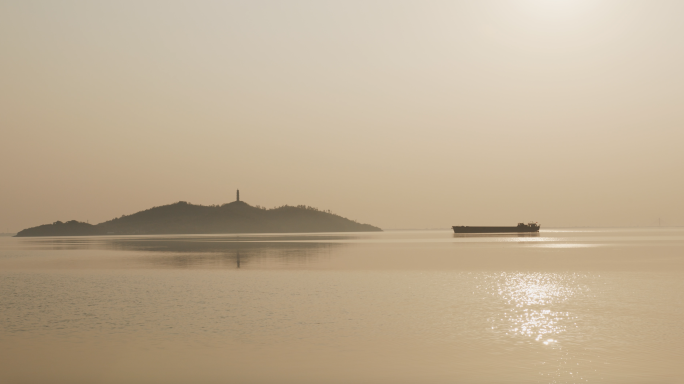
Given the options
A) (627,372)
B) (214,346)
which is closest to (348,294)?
(214,346)

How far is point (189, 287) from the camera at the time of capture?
41.0 metres

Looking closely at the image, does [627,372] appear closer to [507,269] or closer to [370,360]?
[370,360]

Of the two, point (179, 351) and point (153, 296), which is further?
point (153, 296)

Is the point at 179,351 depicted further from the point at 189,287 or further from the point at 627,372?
the point at 189,287

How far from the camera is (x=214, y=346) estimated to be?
69.2ft

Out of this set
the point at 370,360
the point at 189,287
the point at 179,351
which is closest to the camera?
the point at 370,360

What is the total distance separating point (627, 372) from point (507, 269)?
40.9m

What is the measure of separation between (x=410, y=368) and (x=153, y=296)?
2375cm

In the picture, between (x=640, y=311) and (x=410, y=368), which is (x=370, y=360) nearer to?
(x=410, y=368)

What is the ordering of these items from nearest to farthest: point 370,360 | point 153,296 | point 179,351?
1. point 370,360
2. point 179,351
3. point 153,296

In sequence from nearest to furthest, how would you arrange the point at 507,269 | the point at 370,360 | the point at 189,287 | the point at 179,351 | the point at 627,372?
the point at 627,372
the point at 370,360
the point at 179,351
the point at 189,287
the point at 507,269

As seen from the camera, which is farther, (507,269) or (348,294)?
(507,269)

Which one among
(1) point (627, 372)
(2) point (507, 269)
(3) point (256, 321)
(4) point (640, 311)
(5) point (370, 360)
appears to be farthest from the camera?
(2) point (507, 269)

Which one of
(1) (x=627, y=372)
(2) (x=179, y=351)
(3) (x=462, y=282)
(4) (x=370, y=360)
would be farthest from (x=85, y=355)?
(3) (x=462, y=282)
